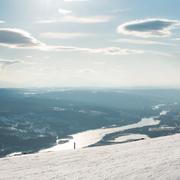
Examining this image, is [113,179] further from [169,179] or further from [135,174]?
[169,179]

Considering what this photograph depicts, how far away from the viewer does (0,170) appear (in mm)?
16922

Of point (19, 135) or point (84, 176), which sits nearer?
point (84, 176)

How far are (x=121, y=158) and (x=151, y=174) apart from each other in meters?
4.06

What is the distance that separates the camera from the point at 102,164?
55.0 ft

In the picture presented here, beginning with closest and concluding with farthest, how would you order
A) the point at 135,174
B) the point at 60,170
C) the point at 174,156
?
the point at 135,174, the point at 60,170, the point at 174,156

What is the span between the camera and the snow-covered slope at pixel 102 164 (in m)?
14.5

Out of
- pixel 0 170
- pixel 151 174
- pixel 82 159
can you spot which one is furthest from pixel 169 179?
pixel 0 170

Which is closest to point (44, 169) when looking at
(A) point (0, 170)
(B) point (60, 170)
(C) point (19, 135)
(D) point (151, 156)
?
(B) point (60, 170)

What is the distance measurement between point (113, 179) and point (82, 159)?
479cm

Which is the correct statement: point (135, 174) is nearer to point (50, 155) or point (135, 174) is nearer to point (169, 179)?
point (169, 179)

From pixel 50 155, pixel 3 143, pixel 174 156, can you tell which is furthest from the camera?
pixel 3 143

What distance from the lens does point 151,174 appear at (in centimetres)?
1406

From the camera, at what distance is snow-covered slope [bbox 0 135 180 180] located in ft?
47.5

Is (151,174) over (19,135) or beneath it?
over
